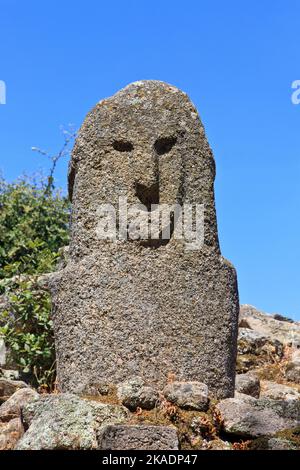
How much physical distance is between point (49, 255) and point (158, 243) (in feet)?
15.6

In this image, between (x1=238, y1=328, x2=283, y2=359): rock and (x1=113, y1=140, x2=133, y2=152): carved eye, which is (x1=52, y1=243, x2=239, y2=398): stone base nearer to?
→ (x1=113, y1=140, x2=133, y2=152): carved eye

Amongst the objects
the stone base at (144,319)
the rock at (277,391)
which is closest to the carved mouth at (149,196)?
the stone base at (144,319)

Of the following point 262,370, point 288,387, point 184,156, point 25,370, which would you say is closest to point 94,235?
point 184,156

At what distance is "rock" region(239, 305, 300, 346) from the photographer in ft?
42.8

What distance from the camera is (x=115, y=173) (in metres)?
8.07

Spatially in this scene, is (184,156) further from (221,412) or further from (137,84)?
(221,412)

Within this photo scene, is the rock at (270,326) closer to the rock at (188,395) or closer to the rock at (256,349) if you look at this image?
the rock at (256,349)

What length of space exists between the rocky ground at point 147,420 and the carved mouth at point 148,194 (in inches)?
62.8

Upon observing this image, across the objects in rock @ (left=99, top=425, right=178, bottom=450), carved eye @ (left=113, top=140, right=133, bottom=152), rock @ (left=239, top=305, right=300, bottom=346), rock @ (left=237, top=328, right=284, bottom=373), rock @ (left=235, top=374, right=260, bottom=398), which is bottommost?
rock @ (left=99, top=425, right=178, bottom=450)

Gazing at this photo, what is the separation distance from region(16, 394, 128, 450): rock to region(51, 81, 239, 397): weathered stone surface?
662 mm

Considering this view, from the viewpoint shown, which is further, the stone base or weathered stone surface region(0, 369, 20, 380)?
weathered stone surface region(0, 369, 20, 380)

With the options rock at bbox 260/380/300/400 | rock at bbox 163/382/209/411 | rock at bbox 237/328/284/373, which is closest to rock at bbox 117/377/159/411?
rock at bbox 163/382/209/411

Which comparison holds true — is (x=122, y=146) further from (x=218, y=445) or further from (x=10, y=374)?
(x=10, y=374)

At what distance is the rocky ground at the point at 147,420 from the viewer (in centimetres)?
653
